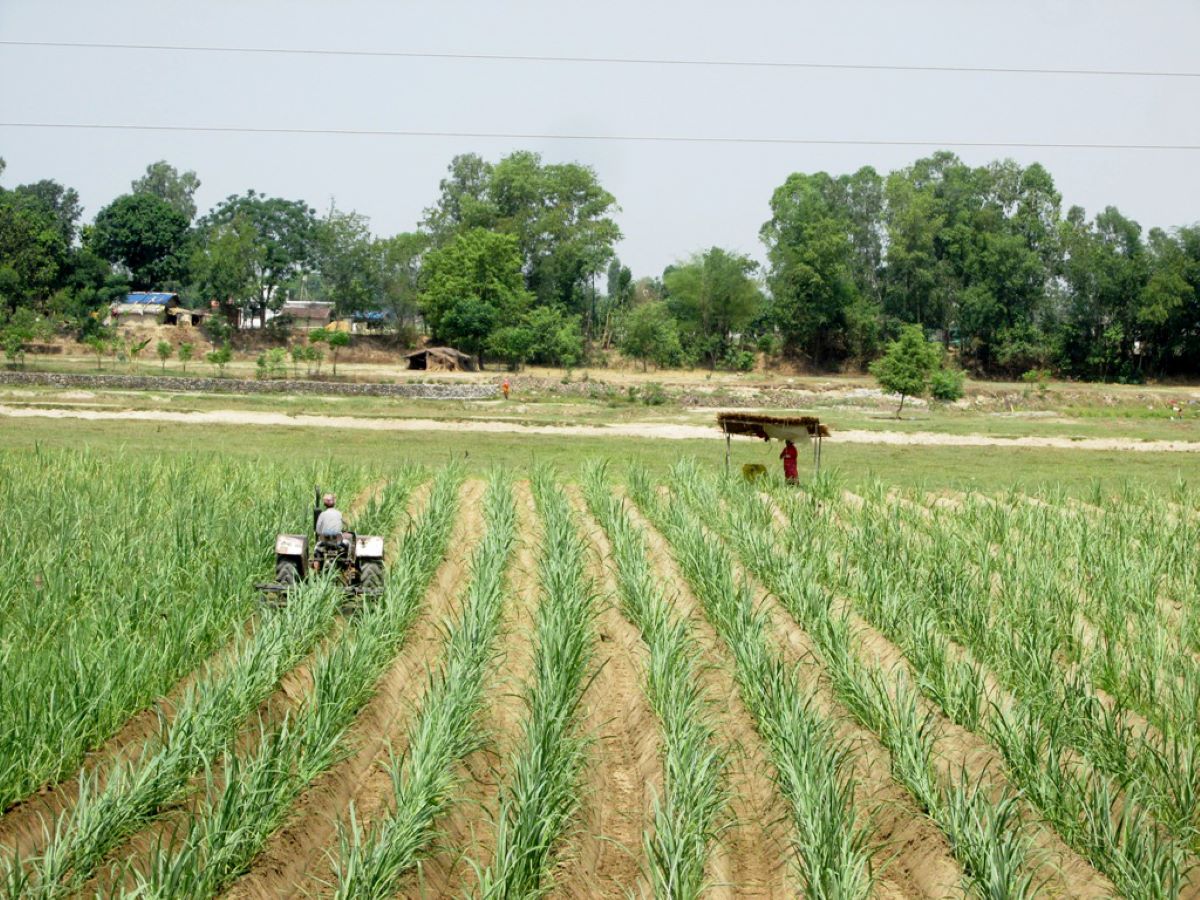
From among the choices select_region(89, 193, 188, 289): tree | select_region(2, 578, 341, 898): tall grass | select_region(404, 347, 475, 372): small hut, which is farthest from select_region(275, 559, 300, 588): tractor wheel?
select_region(89, 193, 188, 289): tree

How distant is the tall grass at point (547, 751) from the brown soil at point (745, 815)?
806mm

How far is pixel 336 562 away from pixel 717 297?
54001 mm

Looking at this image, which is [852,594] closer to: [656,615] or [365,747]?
[656,615]

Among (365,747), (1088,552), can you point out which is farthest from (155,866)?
(1088,552)

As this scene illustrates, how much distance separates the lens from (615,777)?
7270 millimetres

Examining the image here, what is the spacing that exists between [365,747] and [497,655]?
66.3 inches

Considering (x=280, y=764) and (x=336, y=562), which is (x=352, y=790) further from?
(x=336, y=562)

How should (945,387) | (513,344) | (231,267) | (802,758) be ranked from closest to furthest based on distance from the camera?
1. (802,758)
2. (945,387)
3. (513,344)
4. (231,267)

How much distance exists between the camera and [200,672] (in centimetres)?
775

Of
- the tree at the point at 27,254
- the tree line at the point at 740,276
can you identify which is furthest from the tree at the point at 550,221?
the tree at the point at 27,254

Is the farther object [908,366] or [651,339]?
[651,339]

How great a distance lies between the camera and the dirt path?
29.6m

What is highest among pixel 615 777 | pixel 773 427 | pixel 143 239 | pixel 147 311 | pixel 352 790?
pixel 143 239

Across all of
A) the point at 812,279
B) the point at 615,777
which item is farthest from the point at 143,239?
the point at 615,777
